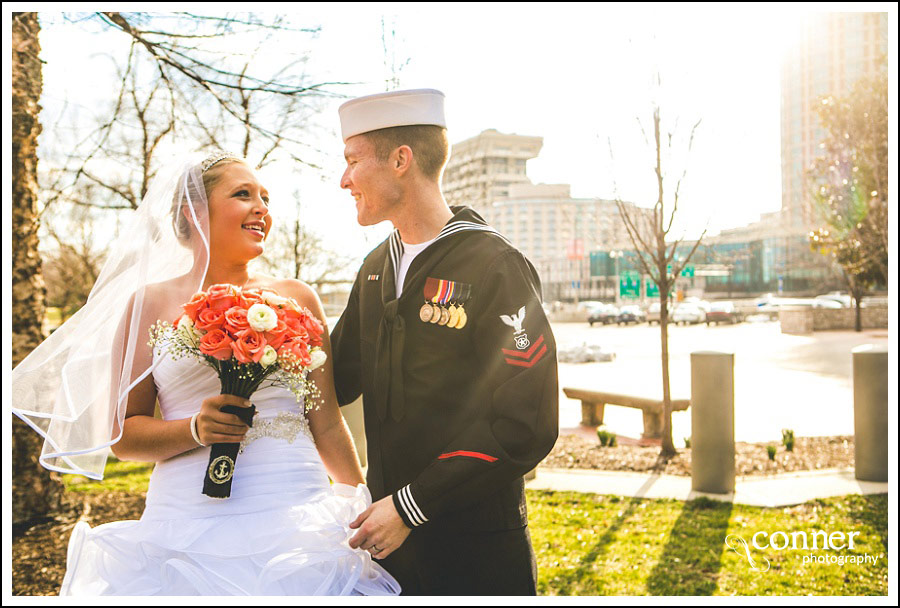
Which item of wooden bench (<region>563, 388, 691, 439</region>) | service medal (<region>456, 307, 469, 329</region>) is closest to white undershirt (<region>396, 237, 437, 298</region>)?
service medal (<region>456, 307, 469, 329</region>)

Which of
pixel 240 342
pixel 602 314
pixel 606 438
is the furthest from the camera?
pixel 602 314

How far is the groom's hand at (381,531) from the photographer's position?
204 centimetres

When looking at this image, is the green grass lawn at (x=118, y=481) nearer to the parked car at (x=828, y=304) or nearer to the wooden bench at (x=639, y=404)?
the wooden bench at (x=639, y=404)

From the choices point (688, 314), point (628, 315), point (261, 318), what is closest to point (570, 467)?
point (261, 318)

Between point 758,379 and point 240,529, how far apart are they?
17434 millimetres

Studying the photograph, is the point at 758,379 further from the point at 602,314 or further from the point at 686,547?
the point at 602,314

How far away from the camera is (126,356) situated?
239 centimetres

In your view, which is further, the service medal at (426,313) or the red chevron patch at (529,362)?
the service medal at (426,313)

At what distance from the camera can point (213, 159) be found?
8.72 feet

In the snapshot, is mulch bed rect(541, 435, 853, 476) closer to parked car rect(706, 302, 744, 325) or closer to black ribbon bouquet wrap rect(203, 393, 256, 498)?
black ribbon bouquet wrap rect(203, 393, 256, 498)

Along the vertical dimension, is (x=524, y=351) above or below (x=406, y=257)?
below

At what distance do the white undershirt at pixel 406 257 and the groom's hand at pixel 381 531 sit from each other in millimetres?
757

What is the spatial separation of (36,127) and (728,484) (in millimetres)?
6734

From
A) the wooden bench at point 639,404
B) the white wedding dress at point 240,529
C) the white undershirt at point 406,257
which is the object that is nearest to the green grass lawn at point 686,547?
the white wedding dress at point 240,529
